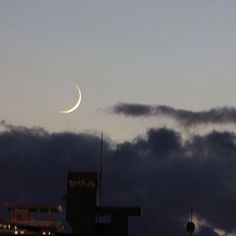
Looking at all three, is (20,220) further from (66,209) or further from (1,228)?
(1,228)

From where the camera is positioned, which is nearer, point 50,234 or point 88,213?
point 50,234

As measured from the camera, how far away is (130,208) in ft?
465

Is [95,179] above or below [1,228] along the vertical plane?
above

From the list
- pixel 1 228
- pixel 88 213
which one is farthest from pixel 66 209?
pixel 1 228

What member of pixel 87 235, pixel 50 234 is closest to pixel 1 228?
pixel 50 234

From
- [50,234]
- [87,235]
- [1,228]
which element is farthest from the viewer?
[87,235]

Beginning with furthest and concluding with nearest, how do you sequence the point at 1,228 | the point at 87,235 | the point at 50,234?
the point at 87,235
the point at 50,234
the point at 1,228

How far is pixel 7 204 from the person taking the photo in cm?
14350

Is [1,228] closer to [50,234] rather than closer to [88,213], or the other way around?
[50,234]

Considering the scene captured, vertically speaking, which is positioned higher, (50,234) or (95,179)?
(95,179)

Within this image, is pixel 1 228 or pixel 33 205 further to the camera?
pixel 33 205

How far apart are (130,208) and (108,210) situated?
277 cm

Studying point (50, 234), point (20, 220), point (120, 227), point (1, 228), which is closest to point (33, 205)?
point (20, 220)

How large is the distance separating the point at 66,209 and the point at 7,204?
311 inches
